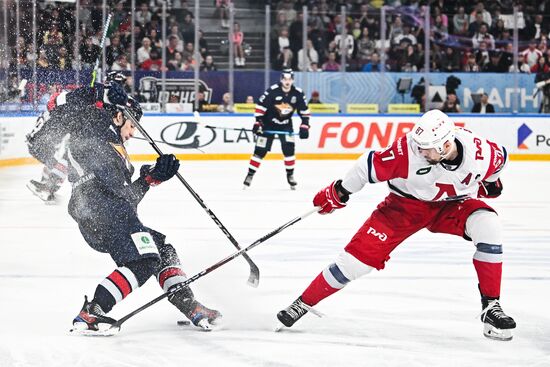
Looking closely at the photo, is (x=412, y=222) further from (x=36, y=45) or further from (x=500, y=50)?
(x=500, y=50)

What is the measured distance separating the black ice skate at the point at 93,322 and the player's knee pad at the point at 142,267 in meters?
0.18

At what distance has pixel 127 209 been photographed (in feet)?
12.7

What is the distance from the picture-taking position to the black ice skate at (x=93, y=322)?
381 cm

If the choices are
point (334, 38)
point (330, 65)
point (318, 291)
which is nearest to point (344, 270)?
point (318, 291)

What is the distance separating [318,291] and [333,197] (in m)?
0.38

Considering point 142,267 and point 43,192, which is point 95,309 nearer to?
point 142,267

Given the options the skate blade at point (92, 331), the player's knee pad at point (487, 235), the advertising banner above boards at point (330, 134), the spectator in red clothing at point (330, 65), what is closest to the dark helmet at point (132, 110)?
the skate blade at point (92, 331)

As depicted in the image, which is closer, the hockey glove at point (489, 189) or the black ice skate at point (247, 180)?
the hockey glove at point (489, 189)

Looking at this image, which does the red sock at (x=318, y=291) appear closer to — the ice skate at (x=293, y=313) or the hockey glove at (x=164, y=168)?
the ice skate at (x=293, y=313)

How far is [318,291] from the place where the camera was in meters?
4.04

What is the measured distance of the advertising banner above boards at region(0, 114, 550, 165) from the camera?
1307 centimetres

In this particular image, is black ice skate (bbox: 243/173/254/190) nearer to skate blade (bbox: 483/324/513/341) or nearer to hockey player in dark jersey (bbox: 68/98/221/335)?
hockey player in dark jersey (bbox: 68/98/221/335)

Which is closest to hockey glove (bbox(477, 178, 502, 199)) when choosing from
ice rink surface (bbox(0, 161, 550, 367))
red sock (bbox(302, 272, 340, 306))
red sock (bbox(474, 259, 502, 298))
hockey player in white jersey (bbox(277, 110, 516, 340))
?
hockey player in white jersey (bbox(277, 110, 516, 340))

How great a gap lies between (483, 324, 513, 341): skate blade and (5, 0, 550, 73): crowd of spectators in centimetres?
887
